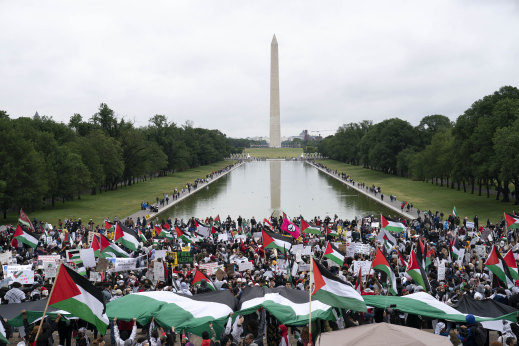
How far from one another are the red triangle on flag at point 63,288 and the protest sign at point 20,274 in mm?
5321

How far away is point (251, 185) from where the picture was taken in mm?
63750

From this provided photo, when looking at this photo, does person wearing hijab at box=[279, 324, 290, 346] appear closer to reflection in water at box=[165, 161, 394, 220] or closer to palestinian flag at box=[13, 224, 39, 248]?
palestinian flag at box=[13, 224, 39, 248]

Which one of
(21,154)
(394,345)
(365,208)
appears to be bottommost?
(365,208)

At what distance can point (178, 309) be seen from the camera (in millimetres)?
9586

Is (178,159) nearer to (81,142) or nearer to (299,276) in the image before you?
(81,142)

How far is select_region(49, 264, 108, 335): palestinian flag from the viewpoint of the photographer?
27.9ft

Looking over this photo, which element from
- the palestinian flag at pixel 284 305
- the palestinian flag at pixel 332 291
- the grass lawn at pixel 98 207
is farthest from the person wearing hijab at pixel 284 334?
the grass lawn at pixel 98 207

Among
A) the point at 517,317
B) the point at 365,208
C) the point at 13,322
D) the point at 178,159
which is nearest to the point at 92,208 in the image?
the point at 365,208

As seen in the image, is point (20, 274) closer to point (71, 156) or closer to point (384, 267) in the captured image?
point (384, 267)

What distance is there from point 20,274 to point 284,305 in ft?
25.3

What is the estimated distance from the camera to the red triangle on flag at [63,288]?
8.48 meters

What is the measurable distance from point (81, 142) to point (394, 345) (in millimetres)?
53752

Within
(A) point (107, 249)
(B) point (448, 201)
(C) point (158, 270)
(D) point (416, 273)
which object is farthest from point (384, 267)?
(B) point (448, 201)

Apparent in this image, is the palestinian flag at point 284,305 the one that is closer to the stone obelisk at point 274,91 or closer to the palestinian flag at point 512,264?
the palestinian flag at point 512,264
